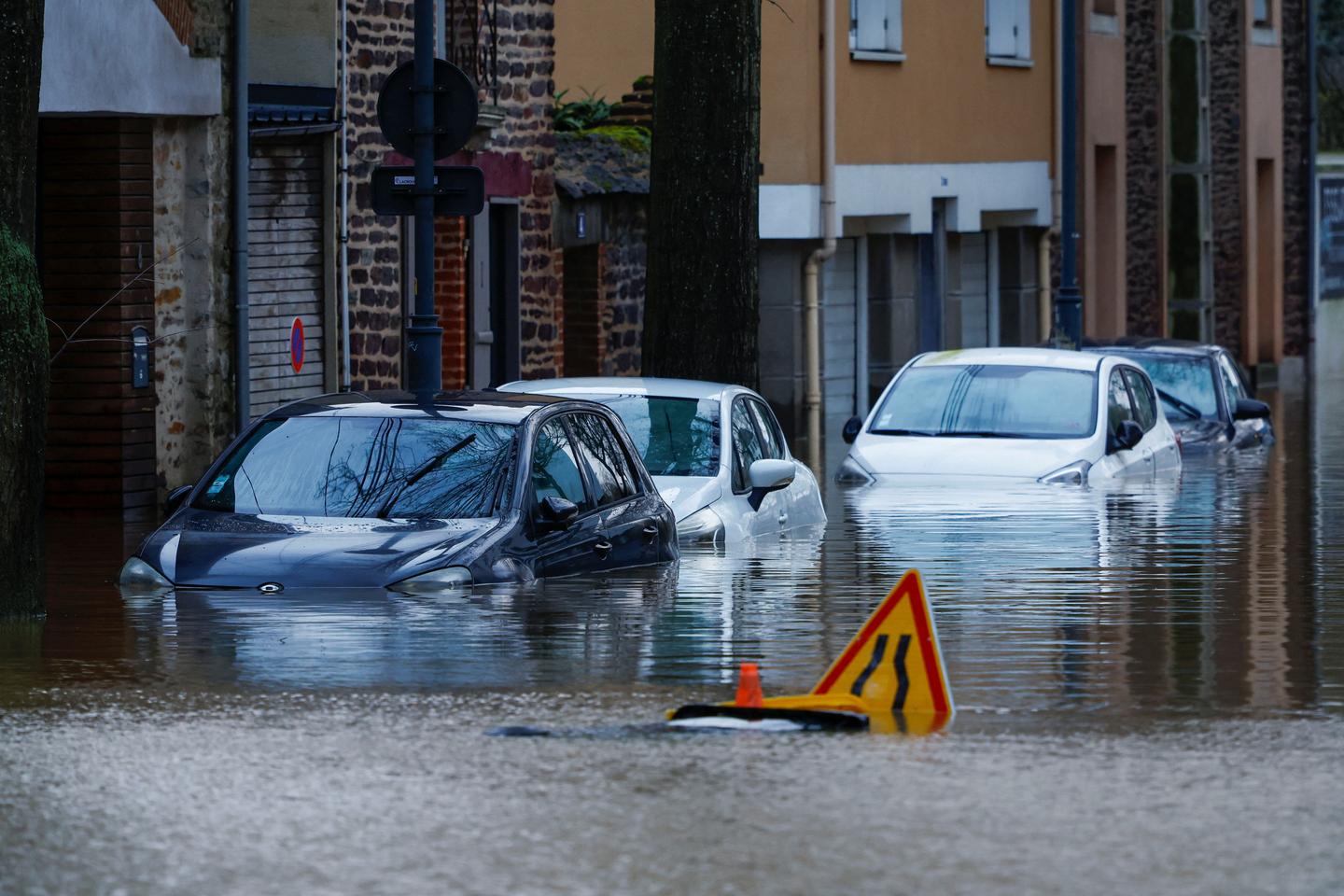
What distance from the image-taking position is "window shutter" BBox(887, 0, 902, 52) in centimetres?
3631

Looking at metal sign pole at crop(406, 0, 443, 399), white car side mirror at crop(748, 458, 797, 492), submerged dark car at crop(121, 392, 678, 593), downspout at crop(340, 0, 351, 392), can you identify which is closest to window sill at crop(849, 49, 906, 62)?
downspout at crop(340, 0, 351, 392)

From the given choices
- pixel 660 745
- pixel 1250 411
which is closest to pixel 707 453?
pixel 660 745

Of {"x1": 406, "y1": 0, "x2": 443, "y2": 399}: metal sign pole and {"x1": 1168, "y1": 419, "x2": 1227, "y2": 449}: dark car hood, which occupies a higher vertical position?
{"x1": 406, "y1": 0, "x2": 443, "y2": 399}: metal sign pole

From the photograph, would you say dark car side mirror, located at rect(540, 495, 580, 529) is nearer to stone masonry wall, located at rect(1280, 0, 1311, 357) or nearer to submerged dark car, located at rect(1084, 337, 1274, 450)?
submerged dark car, located at rect(1084, 337, 1274, 450)

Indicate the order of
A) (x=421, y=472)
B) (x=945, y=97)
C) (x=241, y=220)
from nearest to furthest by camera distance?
(x=421, y=472) → (x=241, y=220) → (x=945, y=97)

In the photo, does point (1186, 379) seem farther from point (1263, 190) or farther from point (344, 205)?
point (1263, 190)

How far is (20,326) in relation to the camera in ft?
40.9

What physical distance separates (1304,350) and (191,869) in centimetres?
4699

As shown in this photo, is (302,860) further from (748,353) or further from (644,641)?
(748,353)

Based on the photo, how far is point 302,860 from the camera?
7129 millimetres

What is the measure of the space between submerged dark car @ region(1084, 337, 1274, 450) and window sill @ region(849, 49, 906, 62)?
8.68 m

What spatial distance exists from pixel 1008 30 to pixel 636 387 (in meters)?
24.2

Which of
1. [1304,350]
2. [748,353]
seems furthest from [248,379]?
[1304,350]

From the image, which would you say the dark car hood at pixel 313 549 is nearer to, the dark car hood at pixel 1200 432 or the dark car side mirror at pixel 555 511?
the dark car side mirror at pixel 555 511
